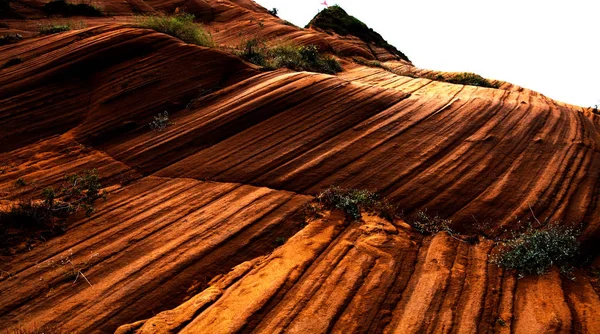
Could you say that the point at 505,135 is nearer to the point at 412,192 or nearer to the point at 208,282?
the point at 412,192

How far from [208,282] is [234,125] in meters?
4.49

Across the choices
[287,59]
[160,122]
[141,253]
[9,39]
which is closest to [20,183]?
[160,122]

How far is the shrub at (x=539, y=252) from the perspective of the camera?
16.9 feet

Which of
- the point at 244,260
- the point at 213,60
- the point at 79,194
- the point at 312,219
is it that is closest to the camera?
the point at 244,260

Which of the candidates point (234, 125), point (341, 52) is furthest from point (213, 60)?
point (341, 52)

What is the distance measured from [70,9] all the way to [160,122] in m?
13.5

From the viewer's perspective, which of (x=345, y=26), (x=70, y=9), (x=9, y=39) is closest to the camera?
(x=9, y=39)

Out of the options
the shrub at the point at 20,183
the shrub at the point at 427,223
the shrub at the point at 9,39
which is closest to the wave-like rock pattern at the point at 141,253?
the shrub at the point at 20,183

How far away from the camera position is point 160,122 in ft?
28.6

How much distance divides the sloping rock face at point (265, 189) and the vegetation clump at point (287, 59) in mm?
1322

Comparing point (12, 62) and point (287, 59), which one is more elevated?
point (287, 59)

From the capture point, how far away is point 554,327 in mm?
4242

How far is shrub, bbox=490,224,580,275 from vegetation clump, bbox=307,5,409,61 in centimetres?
2807

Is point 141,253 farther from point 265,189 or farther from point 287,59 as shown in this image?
point 287,59
